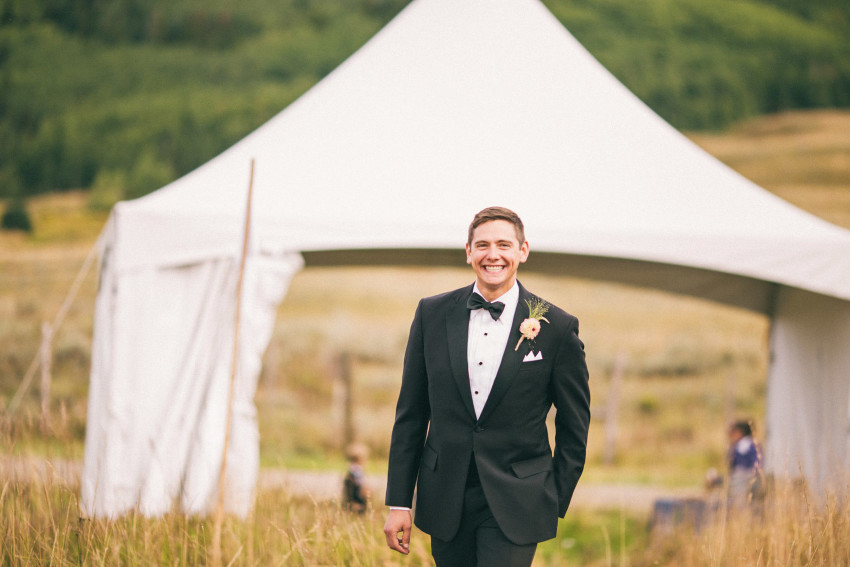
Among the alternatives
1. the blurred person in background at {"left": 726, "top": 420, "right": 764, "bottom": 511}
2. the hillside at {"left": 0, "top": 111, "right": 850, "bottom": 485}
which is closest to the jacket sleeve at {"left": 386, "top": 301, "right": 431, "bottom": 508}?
the blurred person in background at {"left": 726, "top": 420, "right": 764, "bottom": 511}

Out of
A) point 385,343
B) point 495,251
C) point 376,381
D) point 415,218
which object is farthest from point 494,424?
point 385,343

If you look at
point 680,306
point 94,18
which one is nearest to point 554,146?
point 680,306

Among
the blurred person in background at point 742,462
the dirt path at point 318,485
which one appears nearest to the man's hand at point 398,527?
the dirt path at point 318,485

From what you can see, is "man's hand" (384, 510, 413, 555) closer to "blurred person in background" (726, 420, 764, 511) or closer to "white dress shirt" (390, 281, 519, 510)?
"white dress shirt" (390, 281, 519, 510)

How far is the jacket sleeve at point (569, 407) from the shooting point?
2.15 meters

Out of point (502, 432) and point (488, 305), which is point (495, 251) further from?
point (502, 432)

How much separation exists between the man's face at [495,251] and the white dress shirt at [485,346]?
0.27ft

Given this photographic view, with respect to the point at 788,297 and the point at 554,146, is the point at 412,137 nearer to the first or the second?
the point at 554,146

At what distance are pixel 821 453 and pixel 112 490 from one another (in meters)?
4.03

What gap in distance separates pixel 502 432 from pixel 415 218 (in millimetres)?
2463

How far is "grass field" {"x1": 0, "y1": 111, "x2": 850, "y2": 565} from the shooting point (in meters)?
3.03

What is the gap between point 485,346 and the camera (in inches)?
85.1

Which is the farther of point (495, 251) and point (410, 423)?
point (410, 423)

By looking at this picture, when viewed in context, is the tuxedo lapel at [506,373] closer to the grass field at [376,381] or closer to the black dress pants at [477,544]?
the black dress pants at [477,544]
